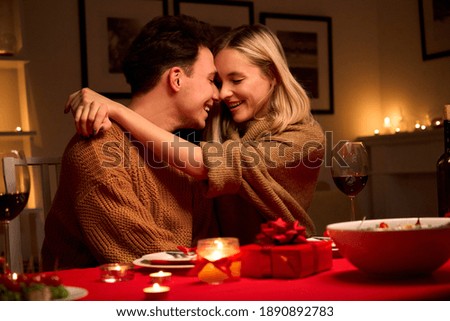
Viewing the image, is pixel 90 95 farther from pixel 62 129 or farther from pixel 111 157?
pixel 62 129

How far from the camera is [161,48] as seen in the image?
111 cm

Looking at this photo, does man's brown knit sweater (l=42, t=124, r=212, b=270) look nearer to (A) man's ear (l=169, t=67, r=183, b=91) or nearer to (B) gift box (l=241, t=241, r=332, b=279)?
(A) man's ear (l=169, t=67, r=183, b=91)

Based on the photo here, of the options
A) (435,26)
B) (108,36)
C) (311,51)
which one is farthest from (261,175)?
(311,51)

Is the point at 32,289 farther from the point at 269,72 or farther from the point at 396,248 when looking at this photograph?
the point at 269,72

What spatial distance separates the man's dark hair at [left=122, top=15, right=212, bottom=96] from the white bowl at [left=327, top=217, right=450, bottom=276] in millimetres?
605

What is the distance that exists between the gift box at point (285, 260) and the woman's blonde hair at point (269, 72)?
0.53 m

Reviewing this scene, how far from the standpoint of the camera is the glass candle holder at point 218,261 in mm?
616

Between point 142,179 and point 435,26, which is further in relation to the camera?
point 435,26

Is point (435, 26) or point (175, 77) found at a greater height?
point (435, 26)

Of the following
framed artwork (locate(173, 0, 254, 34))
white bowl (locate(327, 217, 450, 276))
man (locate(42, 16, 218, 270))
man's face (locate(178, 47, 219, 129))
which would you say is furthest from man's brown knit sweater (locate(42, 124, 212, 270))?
framed artwork (locate(173, 0, 254, 34))

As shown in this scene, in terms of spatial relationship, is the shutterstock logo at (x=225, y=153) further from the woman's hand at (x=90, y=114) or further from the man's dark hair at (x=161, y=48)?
the man's dark hair at (x=161, y=48)

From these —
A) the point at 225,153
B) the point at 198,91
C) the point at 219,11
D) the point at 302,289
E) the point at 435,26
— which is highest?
the point at 219,11

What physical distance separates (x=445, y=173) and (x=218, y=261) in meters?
0.46

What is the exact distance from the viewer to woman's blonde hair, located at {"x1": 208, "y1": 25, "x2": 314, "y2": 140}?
3.85 ft
